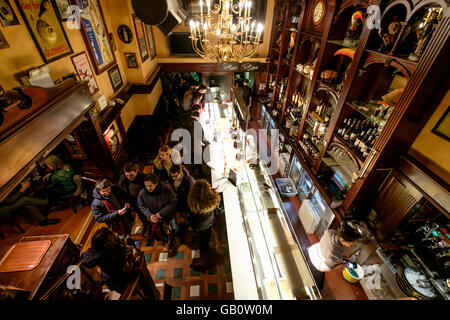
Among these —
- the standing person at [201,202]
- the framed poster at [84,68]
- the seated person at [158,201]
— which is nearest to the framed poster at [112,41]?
the framed poster at [84,68]

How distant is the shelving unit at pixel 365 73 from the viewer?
242cm

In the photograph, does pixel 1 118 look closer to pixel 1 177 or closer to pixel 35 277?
pixel 1 177

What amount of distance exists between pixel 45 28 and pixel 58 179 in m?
3.13

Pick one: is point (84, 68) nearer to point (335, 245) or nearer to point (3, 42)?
point (3, 42)

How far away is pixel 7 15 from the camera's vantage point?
8.41 feet

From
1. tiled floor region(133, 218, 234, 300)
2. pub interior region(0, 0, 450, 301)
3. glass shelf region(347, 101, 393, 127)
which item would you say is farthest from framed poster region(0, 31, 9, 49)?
glass shelf region(347, 101, 393, 127)

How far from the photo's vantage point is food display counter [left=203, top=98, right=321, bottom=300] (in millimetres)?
2312

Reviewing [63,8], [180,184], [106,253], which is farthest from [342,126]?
[63,8]

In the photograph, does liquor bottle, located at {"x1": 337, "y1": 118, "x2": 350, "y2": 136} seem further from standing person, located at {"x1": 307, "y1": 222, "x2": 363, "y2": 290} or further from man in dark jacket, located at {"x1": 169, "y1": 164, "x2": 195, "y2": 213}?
man in dark jacket, located at {"x1": 169, "y1": 164, "x2": 195, "y2": 213}

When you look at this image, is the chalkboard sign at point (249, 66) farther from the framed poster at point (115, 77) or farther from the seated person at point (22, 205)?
the seated person at point (22, 205)

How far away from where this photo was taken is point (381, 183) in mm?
3434

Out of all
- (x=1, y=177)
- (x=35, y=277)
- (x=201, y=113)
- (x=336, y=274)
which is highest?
(x=1, y=177)
